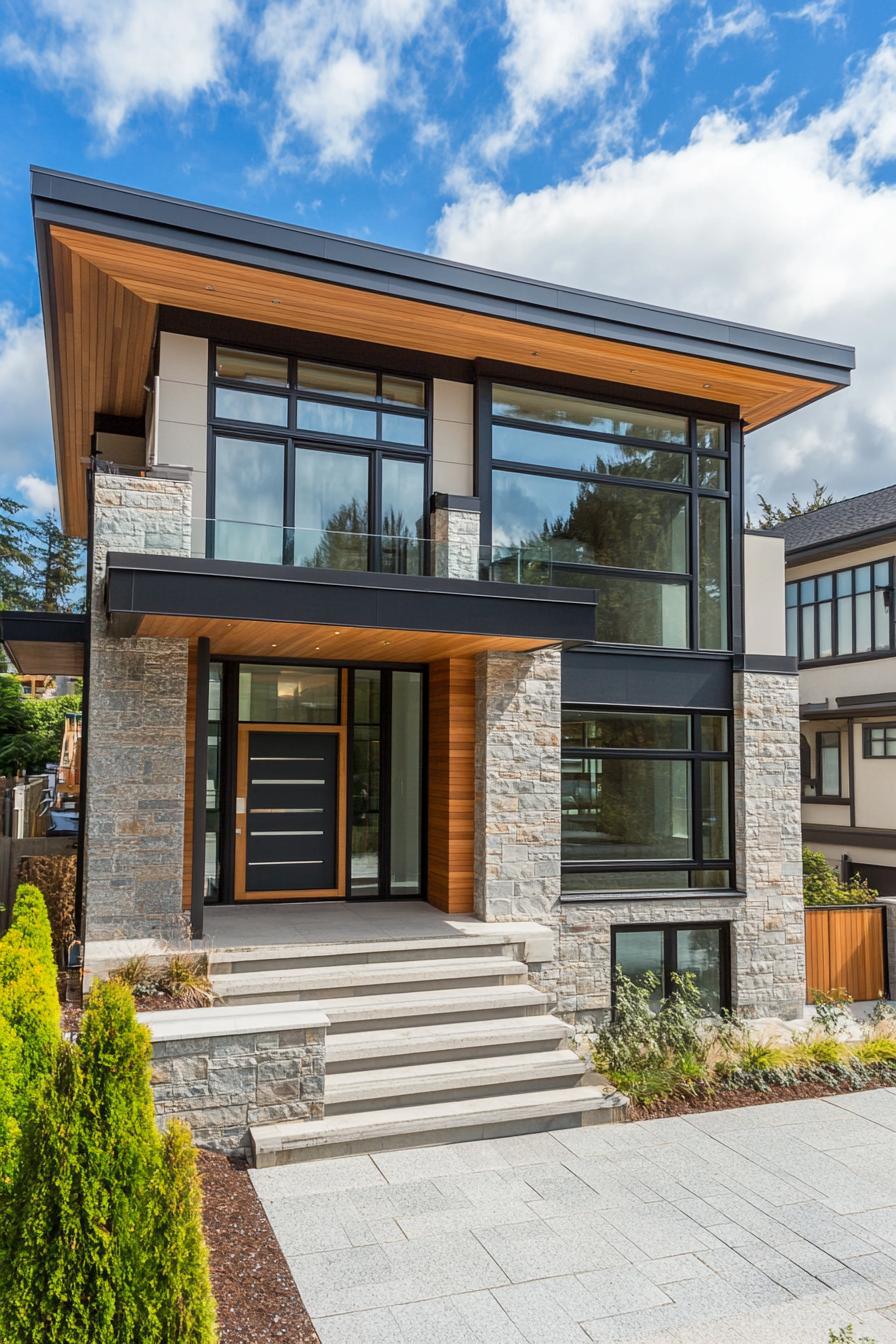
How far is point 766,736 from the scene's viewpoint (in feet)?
34.6

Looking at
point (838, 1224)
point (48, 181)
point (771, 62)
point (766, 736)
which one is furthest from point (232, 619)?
point (771, 62)

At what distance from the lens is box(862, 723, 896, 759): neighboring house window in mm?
16328

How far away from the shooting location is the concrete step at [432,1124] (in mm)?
5758

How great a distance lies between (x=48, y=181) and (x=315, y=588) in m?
3.79

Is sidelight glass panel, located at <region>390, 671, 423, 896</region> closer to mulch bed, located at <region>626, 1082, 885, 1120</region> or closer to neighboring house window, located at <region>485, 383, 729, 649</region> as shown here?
neighboring house window, located at <region>485, 383, 729, 649</region>

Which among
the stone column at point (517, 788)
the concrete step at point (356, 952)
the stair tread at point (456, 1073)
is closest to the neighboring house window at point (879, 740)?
the stone column at point (517, 788)

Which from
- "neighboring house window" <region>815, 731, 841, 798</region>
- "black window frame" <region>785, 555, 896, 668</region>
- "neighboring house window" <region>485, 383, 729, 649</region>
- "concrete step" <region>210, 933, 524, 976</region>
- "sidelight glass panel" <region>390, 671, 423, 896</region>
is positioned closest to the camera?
"concrete step" <region>210, 933, 524, 976</region>

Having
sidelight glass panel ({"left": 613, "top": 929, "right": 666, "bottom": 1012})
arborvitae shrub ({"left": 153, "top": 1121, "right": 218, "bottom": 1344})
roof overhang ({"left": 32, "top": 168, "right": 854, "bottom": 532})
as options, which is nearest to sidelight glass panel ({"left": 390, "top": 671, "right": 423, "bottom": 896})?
sidelight glass panel ({"left": 613, "top": 929, "right": 666, "bottom": 1012})

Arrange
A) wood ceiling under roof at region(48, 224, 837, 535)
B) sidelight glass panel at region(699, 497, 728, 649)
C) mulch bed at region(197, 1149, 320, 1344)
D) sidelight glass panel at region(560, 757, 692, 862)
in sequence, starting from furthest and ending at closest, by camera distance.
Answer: sidelight glass panel at region(699, 497, 728, 649) < sidelight glass panel at region(560, 757, 692, 862) < wood ceiling under roof at region(48, 224, 837, 535) < mulch bed at region(197, 1149, 320, 1344)

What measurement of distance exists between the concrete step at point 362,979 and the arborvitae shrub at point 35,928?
142 cm

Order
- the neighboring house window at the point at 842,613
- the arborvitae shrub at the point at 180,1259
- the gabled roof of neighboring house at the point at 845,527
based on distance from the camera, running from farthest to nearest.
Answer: the gabled roof of neighboring house at the point at 845,527 < the neighboring house window at the point at 842,613 < the arborvitae shrub at the point at 180,1259

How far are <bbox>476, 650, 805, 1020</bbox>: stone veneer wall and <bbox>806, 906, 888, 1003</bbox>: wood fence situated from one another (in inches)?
26.2

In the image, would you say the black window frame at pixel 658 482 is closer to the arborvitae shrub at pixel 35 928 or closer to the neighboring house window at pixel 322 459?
the neighboring house window at pixel 322 459

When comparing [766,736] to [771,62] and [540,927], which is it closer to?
[540,927]
